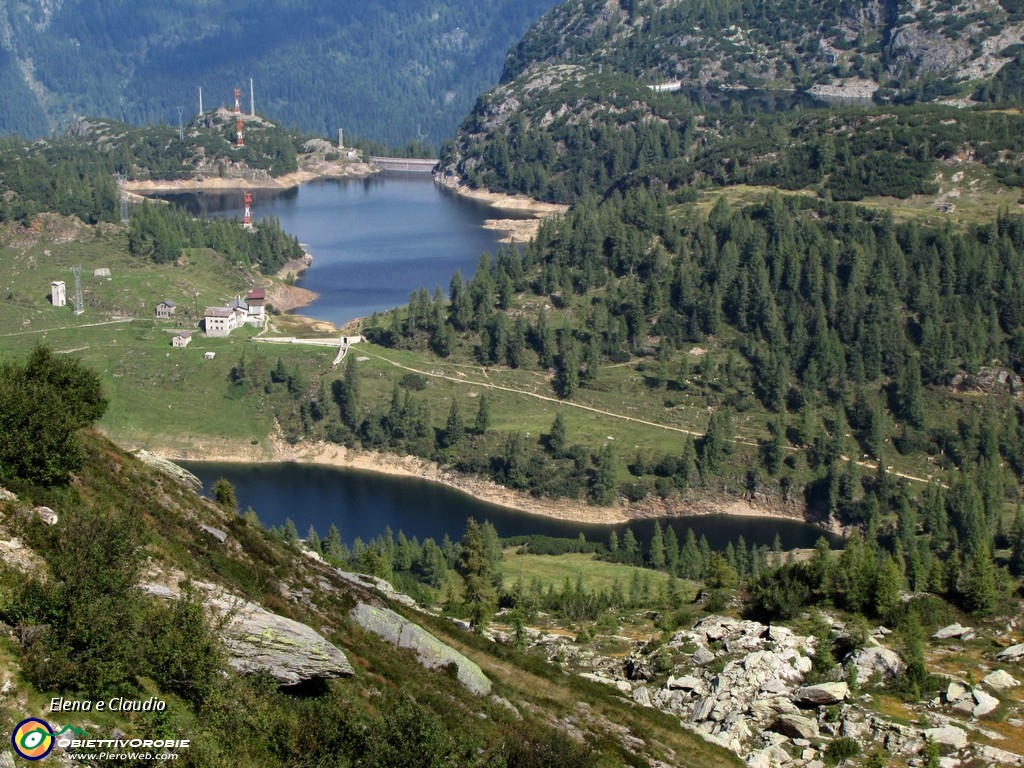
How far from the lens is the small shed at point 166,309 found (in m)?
152

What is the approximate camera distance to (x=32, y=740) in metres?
25.0

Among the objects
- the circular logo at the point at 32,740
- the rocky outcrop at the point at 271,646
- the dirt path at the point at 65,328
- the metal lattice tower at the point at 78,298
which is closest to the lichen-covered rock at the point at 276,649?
the rocky outcrop at the point at 271,646

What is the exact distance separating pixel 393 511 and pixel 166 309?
166 ft

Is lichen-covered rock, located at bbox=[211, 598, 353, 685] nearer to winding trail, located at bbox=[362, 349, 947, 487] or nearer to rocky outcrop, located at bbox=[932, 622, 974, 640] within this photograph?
rocky outcrop, located at bbox=[932, 622, 974, 640]

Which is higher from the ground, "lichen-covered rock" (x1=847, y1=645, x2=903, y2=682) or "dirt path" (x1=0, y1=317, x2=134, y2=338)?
"lichen-covered rock" (x1=847, y1=645, x2=903, y2=682)

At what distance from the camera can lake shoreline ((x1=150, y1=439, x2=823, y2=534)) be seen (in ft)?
390

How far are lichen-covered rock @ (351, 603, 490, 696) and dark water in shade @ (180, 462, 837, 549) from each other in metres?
65.6

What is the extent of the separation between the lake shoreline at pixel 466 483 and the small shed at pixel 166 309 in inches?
1141

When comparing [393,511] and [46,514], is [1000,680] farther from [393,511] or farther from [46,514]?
[393,511]

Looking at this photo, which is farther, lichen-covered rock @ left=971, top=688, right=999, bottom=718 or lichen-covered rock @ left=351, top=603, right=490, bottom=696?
lichen-covered rock @ left=971, top=688, right=999, bottom=718

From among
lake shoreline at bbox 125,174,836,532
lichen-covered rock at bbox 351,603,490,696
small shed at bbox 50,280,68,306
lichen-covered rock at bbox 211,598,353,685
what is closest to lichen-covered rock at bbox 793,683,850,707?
lichen-covered rock at bbox 351,603,490,696

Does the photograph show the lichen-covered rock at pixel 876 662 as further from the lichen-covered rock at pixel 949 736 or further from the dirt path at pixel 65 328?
the dirt path at pixel 65 328

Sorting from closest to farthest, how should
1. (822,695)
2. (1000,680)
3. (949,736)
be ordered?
(949,736)
(822,695)
(1000,680)

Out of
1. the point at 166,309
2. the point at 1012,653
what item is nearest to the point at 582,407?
the point at 166,309
